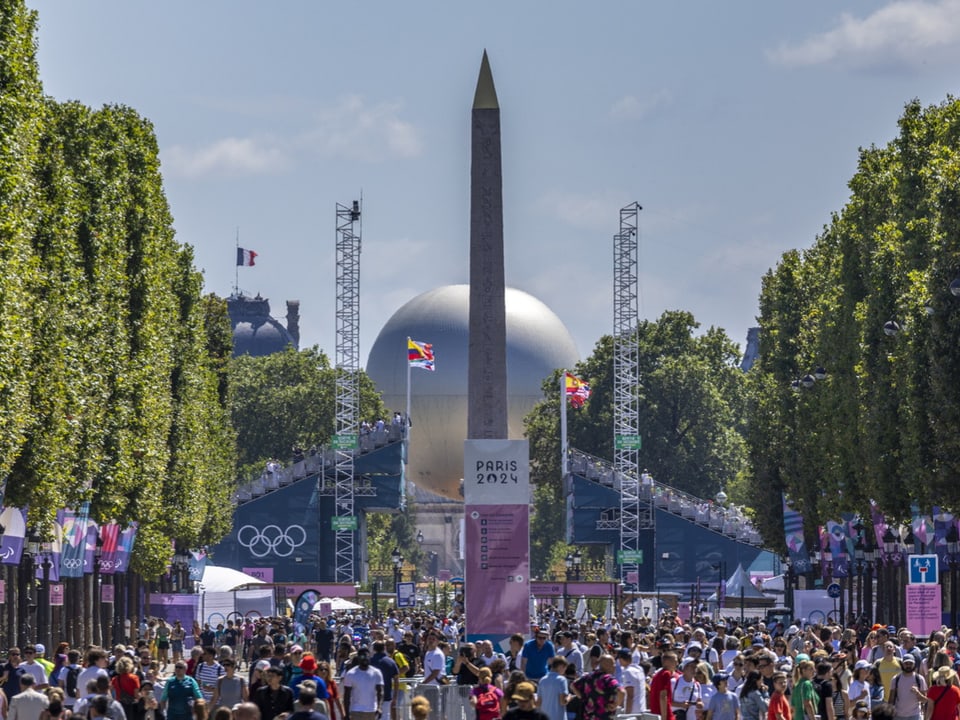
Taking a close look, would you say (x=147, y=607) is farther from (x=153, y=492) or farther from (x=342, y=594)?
(x=342, y=594)

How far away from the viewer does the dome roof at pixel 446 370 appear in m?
181

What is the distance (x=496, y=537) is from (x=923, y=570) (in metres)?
8.49

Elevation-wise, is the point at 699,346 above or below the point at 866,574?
above

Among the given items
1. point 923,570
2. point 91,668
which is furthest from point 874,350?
Answer: point 91,668

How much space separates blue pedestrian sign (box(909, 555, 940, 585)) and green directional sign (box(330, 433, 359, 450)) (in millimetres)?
68252

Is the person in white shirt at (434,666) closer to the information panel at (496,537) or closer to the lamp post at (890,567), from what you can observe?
the information panel at (496,537)

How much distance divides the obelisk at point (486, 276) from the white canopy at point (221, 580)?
1286 inches

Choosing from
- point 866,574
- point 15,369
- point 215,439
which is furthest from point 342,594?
point 15,369

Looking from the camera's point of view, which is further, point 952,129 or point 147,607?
point 147,607

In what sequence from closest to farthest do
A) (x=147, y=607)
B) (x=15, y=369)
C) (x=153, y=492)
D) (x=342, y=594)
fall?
(x=15, y=369) < (x=153, y=492) < (x=147, y=607) < (x=342, y=594)

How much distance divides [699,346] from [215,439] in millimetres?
62570

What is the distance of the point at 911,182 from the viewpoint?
5309cm

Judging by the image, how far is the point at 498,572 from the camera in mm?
41812

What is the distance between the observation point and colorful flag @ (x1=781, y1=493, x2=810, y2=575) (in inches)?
2712
